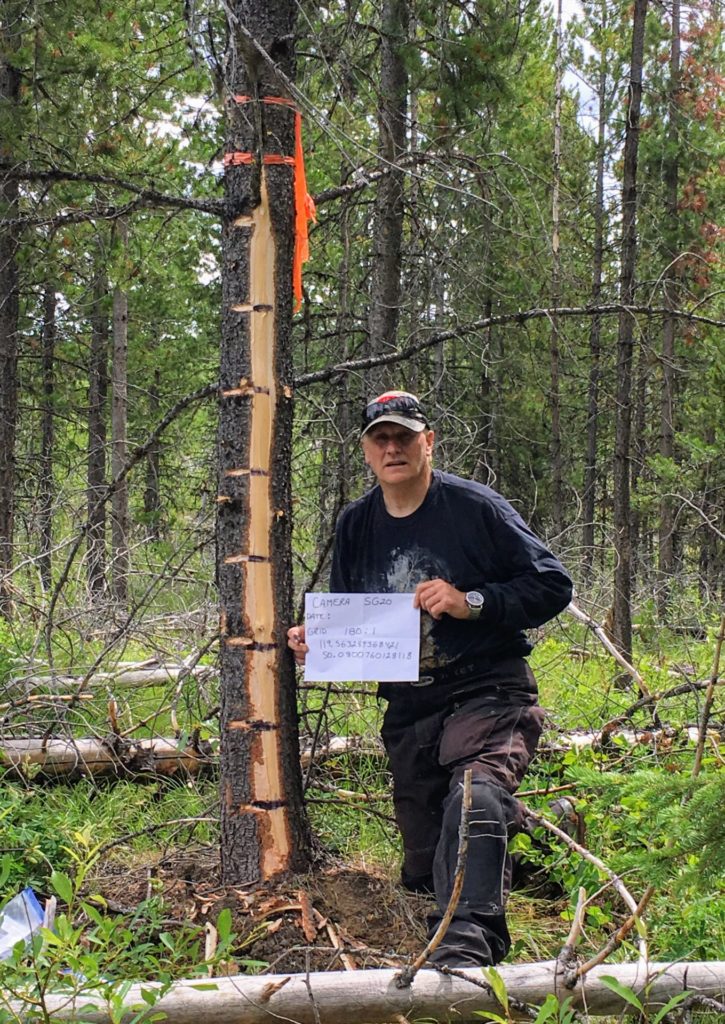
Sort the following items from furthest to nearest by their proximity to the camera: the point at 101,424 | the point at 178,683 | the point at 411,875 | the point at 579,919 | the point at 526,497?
1. the point at 526,497
2. the point at 101,424
3. the point at 178,683
4. the point at 411,875
5. the point at 579,919

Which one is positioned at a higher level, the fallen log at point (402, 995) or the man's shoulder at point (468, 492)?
the man's shoulder at point (468, 492)

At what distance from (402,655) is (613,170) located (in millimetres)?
16111

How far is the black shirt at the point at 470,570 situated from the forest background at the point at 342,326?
536mm

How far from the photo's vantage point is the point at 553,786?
4418 millimetres

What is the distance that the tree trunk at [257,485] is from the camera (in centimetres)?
325

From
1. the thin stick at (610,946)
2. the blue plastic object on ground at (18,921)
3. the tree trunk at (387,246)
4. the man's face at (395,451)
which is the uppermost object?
the tree trunk at (387,246)

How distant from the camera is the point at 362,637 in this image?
333 cm

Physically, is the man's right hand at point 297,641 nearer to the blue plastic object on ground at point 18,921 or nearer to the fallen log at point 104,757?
the blue plastic object on ground at point 18,921

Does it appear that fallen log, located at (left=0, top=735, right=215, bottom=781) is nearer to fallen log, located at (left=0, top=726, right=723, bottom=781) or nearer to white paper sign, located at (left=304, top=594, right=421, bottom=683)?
fallen log, located at (left=0, top=726, right=723, bottom=781)

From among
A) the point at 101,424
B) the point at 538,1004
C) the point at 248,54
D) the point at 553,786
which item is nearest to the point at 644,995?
the point at 538,1004

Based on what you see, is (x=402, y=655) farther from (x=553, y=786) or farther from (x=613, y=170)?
(x=613, y=170)

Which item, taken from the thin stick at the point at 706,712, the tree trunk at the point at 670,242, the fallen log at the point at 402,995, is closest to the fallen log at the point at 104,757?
the fallen log at the point at 402,995

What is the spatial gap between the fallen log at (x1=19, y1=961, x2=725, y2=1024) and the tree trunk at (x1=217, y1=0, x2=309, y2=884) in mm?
904

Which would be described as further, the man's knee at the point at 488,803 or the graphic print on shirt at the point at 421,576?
the graphic print on shirt at the point at 421,576
